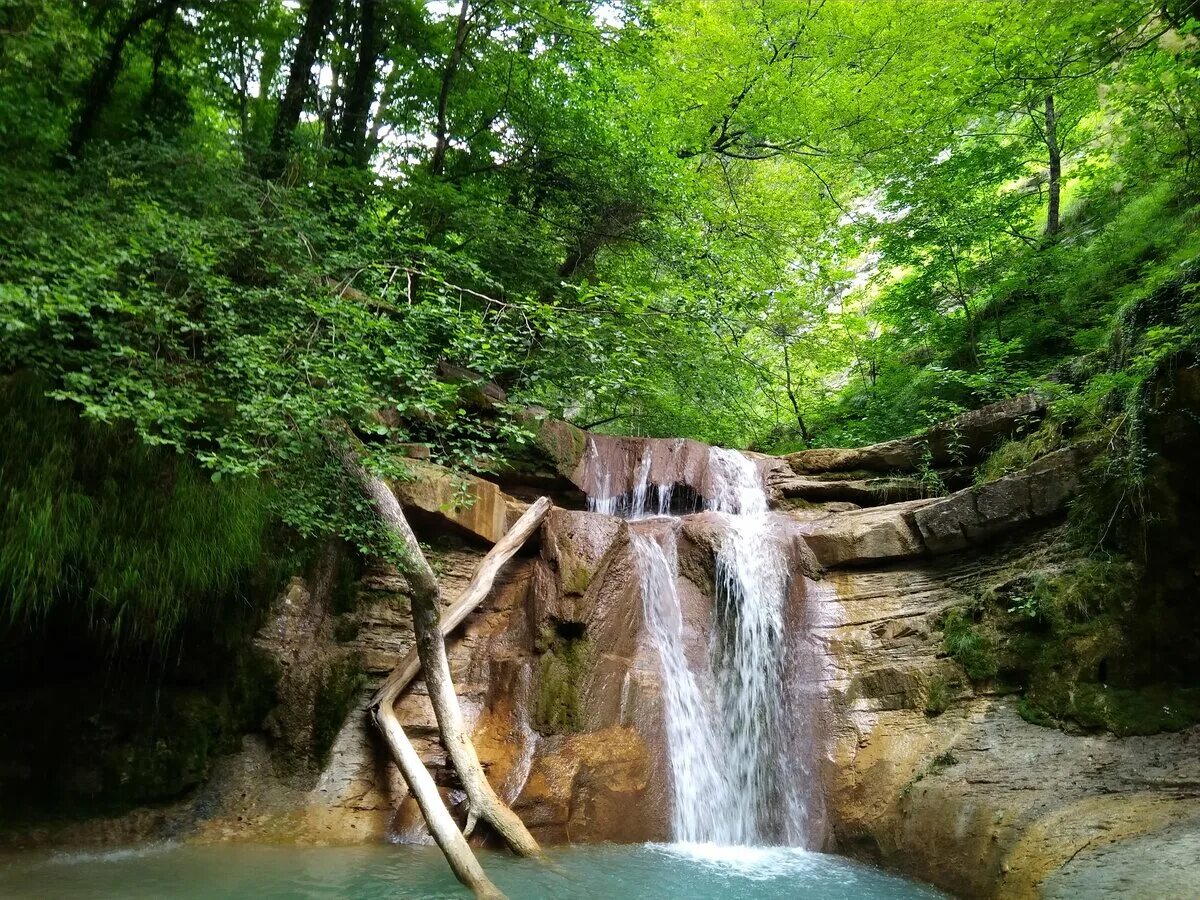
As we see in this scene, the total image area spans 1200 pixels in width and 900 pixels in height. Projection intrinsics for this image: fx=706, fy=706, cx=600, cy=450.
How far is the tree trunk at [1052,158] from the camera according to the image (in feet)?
39.2

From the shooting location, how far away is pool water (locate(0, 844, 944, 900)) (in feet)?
15.7

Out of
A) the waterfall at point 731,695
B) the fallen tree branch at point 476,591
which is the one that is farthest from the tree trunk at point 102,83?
the waterfall at point 731,695

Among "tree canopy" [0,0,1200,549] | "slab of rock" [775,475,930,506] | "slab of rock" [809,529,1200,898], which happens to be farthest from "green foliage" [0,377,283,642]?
"slab of rock" [775,475,930,506]

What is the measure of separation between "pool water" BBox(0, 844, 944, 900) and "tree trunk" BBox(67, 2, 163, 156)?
25.9 feet

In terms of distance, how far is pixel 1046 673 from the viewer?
6215 mm

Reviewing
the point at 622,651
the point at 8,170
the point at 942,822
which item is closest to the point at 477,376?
the point at 622,651

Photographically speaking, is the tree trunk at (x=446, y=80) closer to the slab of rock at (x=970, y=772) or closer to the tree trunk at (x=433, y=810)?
the tree trunk at (x=433, y=810)

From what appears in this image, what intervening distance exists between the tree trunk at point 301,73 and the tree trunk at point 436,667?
5.14 metres

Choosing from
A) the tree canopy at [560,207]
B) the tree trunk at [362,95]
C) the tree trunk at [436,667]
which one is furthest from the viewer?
the tree trunk at [362,95]

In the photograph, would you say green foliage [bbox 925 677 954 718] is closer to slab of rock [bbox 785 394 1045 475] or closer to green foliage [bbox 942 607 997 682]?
green foliage [bbox 942 607 997 682]

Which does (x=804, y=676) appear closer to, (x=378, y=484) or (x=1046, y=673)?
(x=1046, y=673)

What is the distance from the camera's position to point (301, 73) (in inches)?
377

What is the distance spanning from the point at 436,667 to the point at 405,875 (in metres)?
1.67

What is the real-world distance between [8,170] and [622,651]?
277 inches
